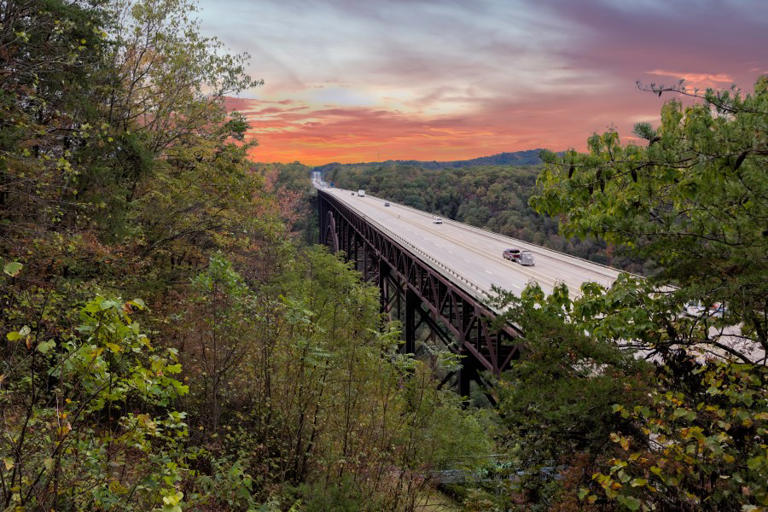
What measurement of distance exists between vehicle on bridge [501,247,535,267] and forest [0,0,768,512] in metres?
19.3

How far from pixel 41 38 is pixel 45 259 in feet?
18.1

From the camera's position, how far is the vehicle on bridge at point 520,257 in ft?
99.7

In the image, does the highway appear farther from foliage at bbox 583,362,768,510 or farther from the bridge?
foliage at bbox 583,362,768,510

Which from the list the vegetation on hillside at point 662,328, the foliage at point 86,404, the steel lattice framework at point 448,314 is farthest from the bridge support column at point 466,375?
the foliage at point 86,404

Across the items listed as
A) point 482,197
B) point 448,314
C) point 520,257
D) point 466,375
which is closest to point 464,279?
point 466,375

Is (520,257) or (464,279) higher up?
(520,257)

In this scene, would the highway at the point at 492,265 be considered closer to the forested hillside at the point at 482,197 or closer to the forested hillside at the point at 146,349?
the forested hillside at the point at 146,349

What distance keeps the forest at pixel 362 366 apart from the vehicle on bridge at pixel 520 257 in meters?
19.3

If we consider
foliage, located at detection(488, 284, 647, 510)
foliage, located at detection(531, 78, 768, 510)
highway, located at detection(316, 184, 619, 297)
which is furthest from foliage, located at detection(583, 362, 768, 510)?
highway, located at detection(316, 184, 619, 297)

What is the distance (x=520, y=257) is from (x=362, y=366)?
75.7 ft

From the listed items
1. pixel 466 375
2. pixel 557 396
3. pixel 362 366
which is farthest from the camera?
pixel 466 375

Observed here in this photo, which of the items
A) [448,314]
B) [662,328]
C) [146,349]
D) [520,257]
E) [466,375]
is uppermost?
[662,328]

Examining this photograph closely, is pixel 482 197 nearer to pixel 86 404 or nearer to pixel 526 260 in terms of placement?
pixel 526 260

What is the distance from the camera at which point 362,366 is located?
10281 mm
